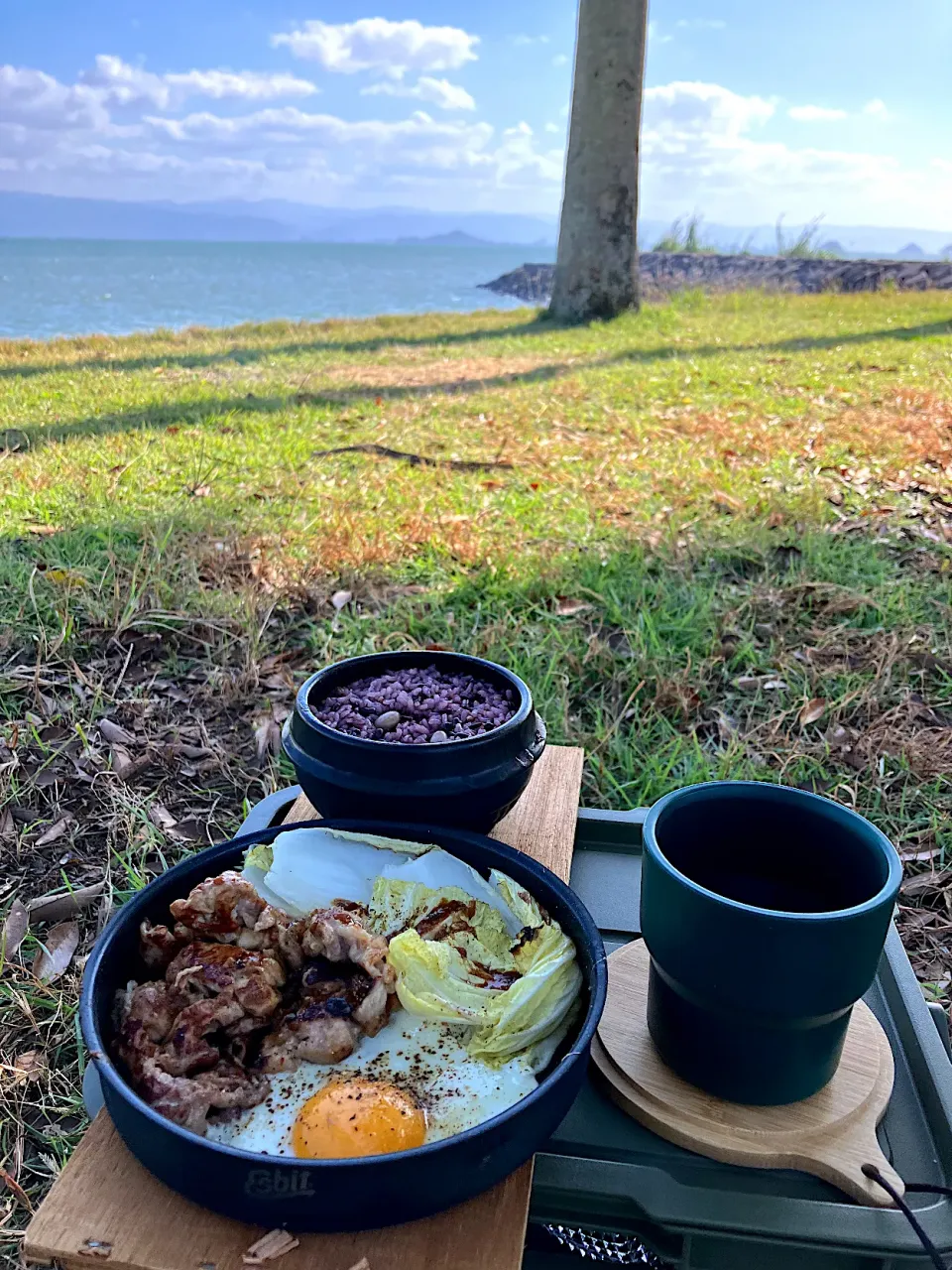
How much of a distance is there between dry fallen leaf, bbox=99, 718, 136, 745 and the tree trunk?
10158 mm

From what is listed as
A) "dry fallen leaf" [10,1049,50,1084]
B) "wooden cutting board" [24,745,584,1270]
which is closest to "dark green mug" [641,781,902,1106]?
"wooden cutting board" [24,745,584,1270]

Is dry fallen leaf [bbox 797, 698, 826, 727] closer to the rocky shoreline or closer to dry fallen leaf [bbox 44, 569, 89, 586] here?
dry fallen leaf [bbox 44, 569, 89, 586]

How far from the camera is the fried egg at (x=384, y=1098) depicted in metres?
1.15

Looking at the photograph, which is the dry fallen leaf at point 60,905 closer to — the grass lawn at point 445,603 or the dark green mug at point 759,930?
the grass lawn at point 445,603

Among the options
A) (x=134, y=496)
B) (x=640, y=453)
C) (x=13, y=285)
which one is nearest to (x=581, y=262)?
(x=640, y=453)

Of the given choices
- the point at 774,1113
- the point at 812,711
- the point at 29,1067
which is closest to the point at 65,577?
the point at 29,1067

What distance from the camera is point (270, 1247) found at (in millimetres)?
1102

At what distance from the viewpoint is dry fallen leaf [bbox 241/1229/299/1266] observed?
1.09 metres

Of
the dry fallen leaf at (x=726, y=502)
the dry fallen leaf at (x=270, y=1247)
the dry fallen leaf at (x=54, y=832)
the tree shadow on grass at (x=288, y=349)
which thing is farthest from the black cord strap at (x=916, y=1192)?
the tree shadow on grass at (x=288, y=349)

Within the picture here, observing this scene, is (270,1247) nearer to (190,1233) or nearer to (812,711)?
(190,1233)

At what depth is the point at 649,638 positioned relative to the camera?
342cm

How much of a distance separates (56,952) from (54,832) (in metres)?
0.44

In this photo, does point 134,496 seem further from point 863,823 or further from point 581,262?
point 581,262

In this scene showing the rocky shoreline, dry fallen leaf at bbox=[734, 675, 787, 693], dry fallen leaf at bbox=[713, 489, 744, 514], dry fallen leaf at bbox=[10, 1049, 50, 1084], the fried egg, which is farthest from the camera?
the rocky shoreline
